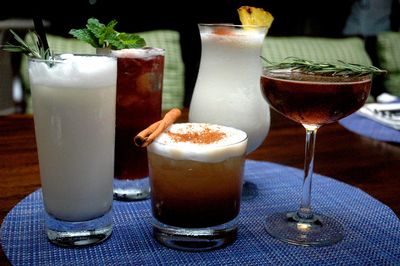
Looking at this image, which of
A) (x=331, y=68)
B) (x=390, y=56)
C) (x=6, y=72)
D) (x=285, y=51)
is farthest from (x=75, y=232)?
(x=6, y=72)

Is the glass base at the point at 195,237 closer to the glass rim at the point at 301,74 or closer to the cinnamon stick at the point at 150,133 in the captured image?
the cinnamon stick at the point at 150,133

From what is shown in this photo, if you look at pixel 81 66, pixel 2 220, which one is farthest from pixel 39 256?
pixel 81 66

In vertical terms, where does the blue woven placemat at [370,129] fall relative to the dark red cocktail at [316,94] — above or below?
below

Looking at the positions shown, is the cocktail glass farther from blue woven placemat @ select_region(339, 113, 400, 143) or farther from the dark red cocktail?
blue woven placemat @ select_region(339, 113, 400, 143)

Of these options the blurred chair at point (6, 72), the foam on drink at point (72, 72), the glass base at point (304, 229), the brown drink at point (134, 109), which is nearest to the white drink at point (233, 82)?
the brown drink at point (134, 109)

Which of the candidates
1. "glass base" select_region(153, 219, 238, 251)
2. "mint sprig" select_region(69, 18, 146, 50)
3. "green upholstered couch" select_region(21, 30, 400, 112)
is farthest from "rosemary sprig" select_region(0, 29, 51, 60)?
"green upholstered couch" select_region(21, 30, 400, 112)

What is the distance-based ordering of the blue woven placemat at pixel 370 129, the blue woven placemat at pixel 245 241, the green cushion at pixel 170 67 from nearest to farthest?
the blue woven placemat at pixel 245 241 → the blue woven placemat at pixel 370 129 → the green cushion at pixel 170 67

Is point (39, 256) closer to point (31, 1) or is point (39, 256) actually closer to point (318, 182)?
point (31, 1)
